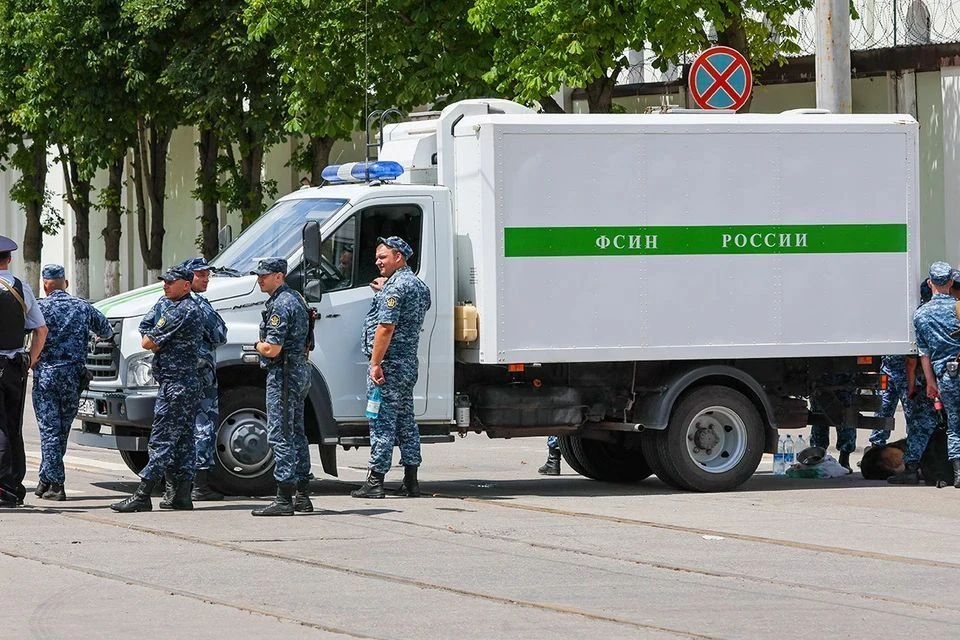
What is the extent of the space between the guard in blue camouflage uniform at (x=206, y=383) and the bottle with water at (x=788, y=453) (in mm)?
5178

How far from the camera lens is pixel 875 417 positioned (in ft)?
47.2

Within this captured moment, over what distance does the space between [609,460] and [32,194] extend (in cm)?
3029

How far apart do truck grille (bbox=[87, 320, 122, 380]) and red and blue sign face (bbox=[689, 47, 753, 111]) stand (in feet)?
19.2

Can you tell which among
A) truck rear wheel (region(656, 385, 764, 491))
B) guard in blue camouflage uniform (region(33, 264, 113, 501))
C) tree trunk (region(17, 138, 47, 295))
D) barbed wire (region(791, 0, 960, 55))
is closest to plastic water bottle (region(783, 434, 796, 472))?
truck rear wheel (region(656, 385, 764, 491))

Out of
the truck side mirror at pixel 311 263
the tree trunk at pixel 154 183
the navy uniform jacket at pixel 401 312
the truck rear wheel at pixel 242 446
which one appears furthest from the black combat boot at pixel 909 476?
the tree trunk at pixel 154 183

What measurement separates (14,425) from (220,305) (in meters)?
1.67

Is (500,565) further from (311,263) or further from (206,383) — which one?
(311,263)

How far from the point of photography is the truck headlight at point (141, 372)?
12864mm

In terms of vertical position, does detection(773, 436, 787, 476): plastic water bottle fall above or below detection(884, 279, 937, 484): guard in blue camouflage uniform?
below

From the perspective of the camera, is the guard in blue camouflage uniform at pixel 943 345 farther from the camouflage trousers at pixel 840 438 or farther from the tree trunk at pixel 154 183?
the tree trunk at pixel 154 183

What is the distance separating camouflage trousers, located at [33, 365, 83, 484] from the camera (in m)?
12.8

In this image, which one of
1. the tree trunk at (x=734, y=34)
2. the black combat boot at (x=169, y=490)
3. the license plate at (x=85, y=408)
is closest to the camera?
the black combat boot at (x=169, y=490)

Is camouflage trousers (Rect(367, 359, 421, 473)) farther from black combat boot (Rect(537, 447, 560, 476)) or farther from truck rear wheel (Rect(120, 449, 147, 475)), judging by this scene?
black combat boot (Rect(537, 447, 560, 476))

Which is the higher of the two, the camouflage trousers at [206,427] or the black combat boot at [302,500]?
the camouflage trousers at [206,427]
